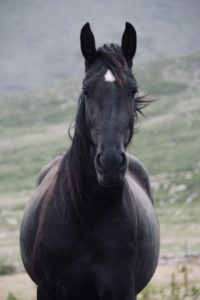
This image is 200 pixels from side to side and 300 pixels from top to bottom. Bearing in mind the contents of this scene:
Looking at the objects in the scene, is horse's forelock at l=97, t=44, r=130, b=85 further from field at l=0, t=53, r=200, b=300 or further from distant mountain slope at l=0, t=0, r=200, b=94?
distant mountain slope at l=0, t=0, r=200, b=94

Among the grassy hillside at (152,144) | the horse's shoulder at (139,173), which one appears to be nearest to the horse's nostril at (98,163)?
the grassy hillside at (152,144)

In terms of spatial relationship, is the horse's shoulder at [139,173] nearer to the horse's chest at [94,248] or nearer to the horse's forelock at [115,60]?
the horse's chest at [94,248]

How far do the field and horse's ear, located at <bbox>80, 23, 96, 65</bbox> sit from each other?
1195mm

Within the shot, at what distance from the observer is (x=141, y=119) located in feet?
61.2

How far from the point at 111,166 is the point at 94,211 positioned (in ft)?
4.03

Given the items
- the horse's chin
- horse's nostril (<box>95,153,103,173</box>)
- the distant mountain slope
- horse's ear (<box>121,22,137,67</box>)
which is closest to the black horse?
horse's ear (<box>121,22,137,67</box>)

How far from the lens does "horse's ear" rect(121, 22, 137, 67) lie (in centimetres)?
744

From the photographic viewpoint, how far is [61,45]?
5797 inches

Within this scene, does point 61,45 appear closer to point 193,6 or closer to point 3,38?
point 3,38

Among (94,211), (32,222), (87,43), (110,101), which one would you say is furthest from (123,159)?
(32,222)

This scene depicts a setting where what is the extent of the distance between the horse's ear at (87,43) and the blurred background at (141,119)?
3.38 feet

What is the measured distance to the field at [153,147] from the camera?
86.9 feet

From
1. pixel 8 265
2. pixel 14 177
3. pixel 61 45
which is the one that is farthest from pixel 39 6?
pixel 8 265

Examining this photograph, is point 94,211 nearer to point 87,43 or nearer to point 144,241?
point 144,241
